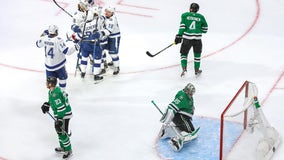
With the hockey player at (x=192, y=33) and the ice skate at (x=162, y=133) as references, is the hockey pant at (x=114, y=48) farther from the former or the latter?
the ice skate at (x=162, y=133)

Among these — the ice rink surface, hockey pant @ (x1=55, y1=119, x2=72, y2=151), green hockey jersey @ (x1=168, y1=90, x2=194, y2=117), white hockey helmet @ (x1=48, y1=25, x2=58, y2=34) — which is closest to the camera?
hockey pant @ (x1=55, y1=119, x2=72, y2=151)

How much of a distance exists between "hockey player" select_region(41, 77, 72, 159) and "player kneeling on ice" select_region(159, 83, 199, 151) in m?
1.17

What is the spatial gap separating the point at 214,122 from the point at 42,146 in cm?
222

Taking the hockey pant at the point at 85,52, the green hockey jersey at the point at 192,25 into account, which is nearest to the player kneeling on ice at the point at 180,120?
the green hockey jersey at the point at 192,25

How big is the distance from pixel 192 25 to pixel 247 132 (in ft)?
6.65

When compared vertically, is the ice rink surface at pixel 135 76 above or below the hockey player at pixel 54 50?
below

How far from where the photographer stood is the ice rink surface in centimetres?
951

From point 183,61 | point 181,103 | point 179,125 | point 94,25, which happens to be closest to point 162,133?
point 179,125

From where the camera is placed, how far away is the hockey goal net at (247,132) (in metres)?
8.77

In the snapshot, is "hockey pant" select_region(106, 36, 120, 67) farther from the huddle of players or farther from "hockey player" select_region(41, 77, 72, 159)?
"hockey player" select_region(41, 77, 72, 159)

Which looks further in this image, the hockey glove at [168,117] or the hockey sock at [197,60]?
the hockey sock at [197,60]

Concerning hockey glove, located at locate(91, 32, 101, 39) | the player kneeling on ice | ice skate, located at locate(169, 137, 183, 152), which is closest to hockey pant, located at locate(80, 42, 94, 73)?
hockey glove, located at locate(91, 32, 101, 39)

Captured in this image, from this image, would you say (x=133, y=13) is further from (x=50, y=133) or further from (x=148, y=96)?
(x=50, y=133)

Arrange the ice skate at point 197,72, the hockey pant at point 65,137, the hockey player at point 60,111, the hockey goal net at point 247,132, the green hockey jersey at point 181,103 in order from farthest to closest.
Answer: the ice skate at point 197,72 < the green hockey jersey at point 181,103 < the hockey pant at point 65,137 < the hockey goal net at point 247,132 < the hockey player at point 60,111
